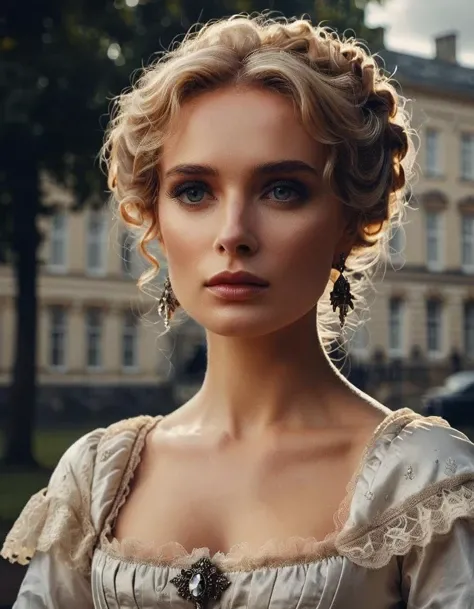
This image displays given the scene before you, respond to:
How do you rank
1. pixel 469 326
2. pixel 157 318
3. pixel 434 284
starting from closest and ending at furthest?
pixel 157 318
pixel 434 284
pixel 469 326

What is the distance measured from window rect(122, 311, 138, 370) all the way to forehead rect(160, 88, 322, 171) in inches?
710

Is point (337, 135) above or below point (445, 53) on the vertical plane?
below

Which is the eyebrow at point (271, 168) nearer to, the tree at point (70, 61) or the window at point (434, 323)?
the tree at point (70, 61)

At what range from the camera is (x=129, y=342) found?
19750mm

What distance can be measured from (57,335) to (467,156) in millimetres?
8203

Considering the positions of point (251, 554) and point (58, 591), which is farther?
point (58, 591)

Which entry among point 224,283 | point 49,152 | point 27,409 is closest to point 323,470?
point 224,283

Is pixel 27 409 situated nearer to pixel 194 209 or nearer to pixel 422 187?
pixel 194 209

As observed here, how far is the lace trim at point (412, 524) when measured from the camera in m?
1.12

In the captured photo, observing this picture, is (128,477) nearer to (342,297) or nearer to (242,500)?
(242,500)

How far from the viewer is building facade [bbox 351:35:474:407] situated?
56.4 feet

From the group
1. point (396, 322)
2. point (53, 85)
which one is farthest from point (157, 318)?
point (53, 85)

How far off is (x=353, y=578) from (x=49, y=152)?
237 inches

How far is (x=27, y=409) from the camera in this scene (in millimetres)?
7461
